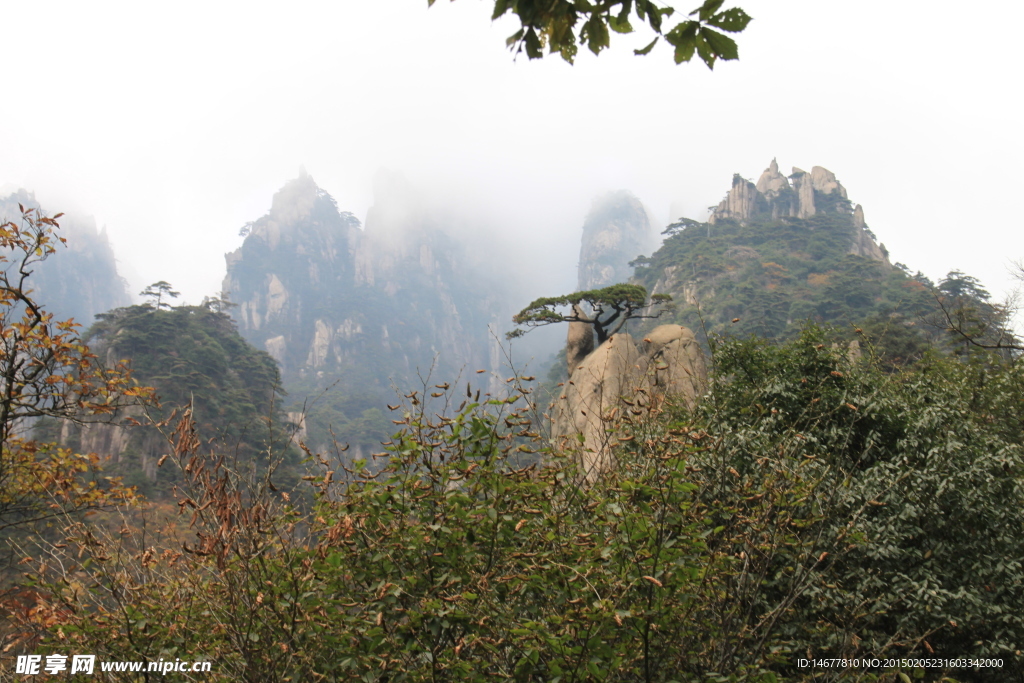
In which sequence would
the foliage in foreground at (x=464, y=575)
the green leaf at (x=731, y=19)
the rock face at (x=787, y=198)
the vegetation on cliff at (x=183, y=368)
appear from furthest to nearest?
the rock face at (x=787, y=198)
the vegetation on cliff at (x=183, y=368)
the foliage in foreground at (x=464, y=575)
the green leaf at (x=731, y=19)

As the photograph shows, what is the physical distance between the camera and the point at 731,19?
180cm

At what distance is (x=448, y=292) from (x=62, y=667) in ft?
406

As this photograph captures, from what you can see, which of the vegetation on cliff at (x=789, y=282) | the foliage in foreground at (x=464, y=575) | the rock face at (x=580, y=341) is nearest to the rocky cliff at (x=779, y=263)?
the vegetation on cliff at (x=789, y=282)

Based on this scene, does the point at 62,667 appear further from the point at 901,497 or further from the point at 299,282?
the point at 299,282

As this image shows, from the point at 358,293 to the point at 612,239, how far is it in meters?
50.8

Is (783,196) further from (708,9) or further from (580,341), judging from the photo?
(708,9)

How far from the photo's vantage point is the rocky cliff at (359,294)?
95938 mm

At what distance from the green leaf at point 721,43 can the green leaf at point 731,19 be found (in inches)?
0.9

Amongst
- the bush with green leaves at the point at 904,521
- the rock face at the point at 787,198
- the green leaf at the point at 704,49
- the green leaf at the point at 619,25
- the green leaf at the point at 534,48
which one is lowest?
the bush with green leaves at the point at 904,521

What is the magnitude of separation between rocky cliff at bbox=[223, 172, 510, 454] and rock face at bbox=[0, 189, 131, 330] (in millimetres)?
18150

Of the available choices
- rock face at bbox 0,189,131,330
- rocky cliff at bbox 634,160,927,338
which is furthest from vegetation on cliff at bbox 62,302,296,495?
rock face at bbox 0,189,131,330

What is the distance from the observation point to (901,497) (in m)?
5.36

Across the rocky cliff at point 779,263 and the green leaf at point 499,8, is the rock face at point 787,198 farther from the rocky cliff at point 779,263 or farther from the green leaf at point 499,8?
the green leaf at point 499,8

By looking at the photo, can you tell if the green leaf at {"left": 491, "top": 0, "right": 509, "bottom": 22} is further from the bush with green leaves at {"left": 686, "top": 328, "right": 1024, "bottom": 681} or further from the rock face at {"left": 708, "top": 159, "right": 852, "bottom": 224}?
the rock face at {"left": 708, "top": 159, "right": 852, "bottom": 224}
